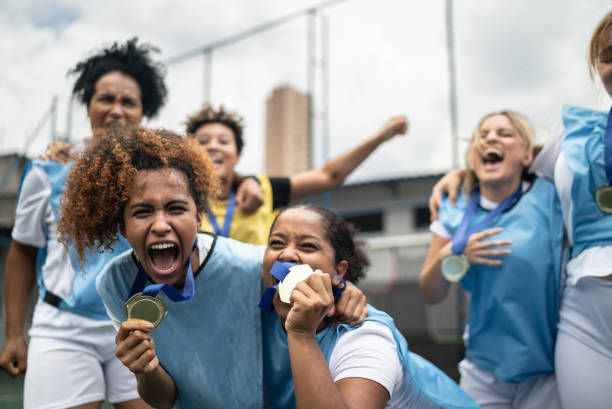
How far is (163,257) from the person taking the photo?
1975 mm

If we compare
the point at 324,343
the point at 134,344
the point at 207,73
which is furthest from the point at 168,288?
the point at 207,73

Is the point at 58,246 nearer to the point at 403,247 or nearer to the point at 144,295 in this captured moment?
the point at 144,295

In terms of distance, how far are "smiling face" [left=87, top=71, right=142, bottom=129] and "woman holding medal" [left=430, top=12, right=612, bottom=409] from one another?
2126 mm

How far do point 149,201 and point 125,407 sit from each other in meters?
1.11

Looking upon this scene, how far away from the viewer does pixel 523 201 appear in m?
2.64

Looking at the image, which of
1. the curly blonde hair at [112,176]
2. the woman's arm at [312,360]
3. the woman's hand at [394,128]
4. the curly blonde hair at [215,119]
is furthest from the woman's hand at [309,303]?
the curly blonde hair at [215,119]

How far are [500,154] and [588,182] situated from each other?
0.56 metres

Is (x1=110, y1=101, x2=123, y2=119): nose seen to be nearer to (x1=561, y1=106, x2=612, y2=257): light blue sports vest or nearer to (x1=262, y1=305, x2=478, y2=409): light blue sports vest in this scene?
(x1=262, y1=305, x2=478, y2=409): light blue sports vest

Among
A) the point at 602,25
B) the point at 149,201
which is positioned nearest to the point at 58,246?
the point at 149,201

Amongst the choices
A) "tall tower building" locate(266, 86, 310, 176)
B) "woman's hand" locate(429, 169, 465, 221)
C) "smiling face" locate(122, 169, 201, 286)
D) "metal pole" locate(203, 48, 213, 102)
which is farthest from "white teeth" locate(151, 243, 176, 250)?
"metal pole" locate(203, 48, 213, 102)

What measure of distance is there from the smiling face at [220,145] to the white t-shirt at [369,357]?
5.27ft

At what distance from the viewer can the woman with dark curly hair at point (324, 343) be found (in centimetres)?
168

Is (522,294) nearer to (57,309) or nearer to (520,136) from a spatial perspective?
(520,136)

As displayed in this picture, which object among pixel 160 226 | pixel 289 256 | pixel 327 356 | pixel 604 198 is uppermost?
pixel 604 198
